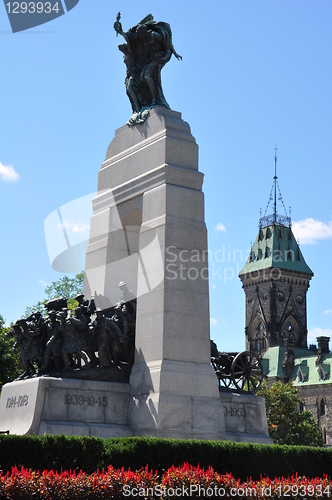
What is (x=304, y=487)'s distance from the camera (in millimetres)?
14945

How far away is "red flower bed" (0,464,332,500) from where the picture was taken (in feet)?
44.1

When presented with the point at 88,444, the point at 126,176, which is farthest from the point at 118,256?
the point at 88,444

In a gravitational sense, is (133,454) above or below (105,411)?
below

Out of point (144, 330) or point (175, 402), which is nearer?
point (175, 402)

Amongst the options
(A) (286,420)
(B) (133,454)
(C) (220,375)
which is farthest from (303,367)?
(B) (133,454)

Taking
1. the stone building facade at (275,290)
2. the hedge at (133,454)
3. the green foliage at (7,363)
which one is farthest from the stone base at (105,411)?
the stone building facade at (275,290)

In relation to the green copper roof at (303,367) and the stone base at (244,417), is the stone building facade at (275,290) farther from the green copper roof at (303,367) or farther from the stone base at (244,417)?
the stone base at (244,417)

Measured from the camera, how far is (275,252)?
462 ft

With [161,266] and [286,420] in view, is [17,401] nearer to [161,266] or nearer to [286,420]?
[161,266]

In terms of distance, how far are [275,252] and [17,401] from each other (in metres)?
122

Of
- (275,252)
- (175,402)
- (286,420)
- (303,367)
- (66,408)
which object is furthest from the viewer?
(275,252)

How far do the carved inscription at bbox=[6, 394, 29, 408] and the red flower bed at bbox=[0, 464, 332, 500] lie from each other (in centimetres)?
625

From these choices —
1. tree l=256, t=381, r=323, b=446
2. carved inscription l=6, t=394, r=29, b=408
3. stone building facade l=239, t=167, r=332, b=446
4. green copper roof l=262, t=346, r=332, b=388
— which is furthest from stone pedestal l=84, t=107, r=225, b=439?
stone building facade l=239, t=167, r=332, b=446

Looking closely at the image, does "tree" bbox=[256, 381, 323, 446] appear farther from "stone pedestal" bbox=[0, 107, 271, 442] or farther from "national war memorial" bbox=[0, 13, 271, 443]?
"stone pedestal" bbox=[0, 107, 271, 442]
